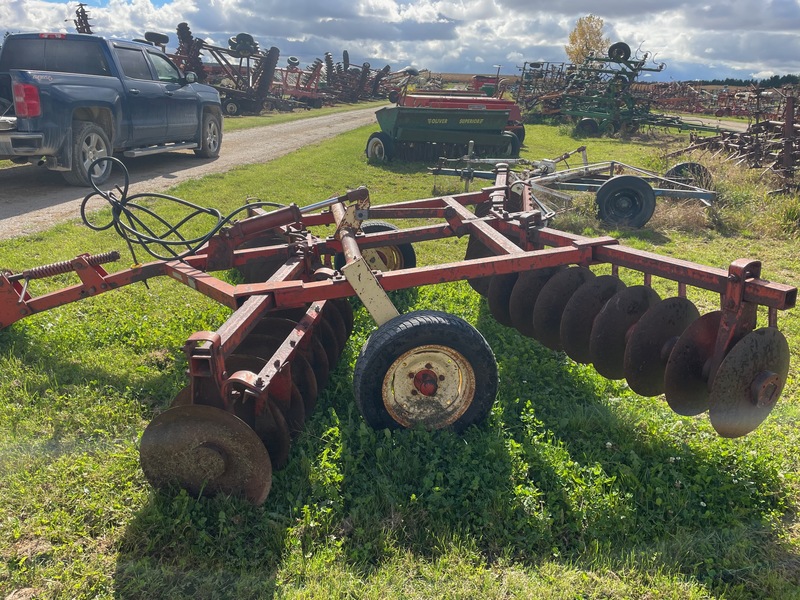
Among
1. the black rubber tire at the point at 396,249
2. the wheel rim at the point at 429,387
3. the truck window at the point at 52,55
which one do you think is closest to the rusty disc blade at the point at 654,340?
the wheel rim at the point at 429,387

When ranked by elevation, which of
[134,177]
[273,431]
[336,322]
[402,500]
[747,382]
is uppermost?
[747,382]

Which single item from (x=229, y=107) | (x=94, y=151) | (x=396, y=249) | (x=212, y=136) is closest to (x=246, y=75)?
(x=229, y=107)

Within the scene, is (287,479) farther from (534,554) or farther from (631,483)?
(631,483)

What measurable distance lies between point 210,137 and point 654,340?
11229 mm

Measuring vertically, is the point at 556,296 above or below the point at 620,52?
below

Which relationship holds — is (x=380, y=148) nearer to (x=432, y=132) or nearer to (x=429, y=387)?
(x=432, y=132)

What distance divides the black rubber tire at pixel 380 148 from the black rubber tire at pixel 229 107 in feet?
39.8

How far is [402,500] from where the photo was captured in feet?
9.17

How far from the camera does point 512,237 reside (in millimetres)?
4645

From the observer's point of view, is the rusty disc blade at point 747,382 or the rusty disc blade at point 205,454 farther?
the rusty disc blade at point 747,382

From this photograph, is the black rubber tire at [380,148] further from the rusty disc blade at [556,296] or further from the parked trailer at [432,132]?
the rusty disc blade at [556,296]

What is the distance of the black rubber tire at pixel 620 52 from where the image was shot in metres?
23.4

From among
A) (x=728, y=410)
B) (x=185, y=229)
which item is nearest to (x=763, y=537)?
(x=728, y=410)

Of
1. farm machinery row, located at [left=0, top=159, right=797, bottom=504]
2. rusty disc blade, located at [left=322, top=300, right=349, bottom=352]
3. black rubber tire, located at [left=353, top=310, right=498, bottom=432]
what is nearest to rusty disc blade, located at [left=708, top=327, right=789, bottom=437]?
farm machinery row, located at [left=0, top=159, right=797, bottom=504]
